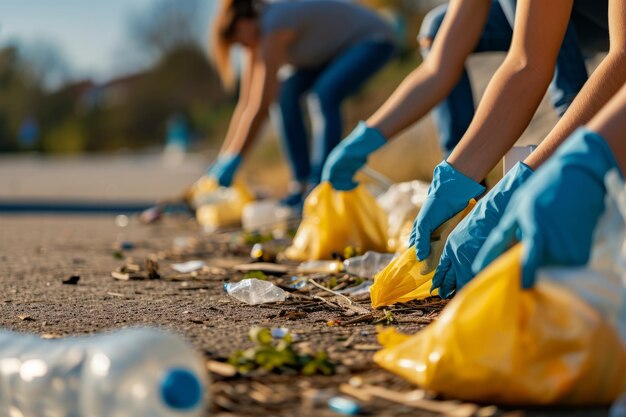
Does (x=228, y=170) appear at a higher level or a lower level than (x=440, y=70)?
lower

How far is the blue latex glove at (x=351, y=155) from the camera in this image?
3.55 meters

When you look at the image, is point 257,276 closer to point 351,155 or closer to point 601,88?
point 351,155

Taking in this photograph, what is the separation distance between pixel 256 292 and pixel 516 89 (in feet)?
3.55

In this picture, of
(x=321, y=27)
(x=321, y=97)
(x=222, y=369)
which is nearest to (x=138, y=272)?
(x=222, y=369)

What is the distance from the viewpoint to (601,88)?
245 cm

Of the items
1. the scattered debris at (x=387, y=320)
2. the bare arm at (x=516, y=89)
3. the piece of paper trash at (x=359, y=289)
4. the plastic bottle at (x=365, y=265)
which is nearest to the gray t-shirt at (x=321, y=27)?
the plastic bottle at (x=365, y=265)

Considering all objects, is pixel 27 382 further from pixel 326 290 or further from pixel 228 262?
pixel 228 262

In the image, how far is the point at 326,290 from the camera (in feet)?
10.2

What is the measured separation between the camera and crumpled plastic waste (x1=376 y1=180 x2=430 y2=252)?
3945mm

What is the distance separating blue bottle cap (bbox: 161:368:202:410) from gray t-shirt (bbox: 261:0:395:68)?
4342 millimetres

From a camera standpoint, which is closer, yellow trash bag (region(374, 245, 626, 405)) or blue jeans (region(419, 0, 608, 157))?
yellow trash bag (region(374, 245, 626, 405))

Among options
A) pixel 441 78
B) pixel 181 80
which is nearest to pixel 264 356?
pixel 441 78

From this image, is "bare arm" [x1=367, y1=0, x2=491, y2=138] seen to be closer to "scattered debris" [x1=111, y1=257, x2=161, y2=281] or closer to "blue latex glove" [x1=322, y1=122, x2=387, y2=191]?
"blue latex glove" [x1=322, y1=122, x2=387, y2=191]

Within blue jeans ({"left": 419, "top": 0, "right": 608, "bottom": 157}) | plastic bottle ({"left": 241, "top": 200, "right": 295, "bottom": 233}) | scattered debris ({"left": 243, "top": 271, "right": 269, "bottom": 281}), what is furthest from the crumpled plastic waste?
plastic bottle ({"left": 241, "top": 200, "right": 295, "bottom": 233})
